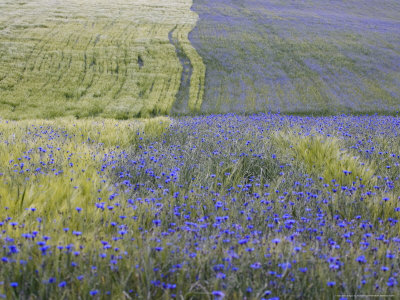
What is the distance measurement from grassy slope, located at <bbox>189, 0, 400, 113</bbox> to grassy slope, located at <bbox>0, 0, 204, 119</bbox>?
1585 mm

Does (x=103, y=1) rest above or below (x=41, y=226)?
above

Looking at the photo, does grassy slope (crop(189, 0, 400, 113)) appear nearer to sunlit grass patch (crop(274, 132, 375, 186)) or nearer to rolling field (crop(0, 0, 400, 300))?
rolling field (crop(0, 0, 400, 300))

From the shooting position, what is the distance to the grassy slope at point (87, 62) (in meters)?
13.8

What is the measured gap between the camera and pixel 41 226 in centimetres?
222

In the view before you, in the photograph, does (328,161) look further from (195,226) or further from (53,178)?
Result: (53,178)

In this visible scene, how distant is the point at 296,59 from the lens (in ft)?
65.7

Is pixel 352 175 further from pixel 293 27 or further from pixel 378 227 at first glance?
pixel 293 27

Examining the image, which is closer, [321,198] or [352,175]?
[321,198]

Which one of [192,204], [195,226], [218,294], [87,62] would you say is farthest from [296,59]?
[218,294]

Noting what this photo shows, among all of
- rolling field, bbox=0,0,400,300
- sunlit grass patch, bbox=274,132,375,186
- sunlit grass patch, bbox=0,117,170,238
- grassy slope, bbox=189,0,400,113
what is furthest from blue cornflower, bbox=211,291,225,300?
grassy slope, bbox=189,0,400,113

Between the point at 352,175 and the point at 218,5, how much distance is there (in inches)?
1251

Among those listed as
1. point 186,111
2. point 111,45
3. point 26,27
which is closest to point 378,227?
point 186,111

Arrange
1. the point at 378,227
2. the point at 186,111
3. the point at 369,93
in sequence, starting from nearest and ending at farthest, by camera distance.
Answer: the point at 378,227, the point at 186,111, the point at 369,93

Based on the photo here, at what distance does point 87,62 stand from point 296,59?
1101 cm
